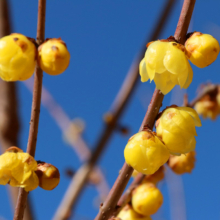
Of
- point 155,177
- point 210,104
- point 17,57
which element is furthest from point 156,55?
point 210,104

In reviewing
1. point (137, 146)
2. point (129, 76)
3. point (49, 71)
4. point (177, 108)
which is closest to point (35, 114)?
point (49, 71)

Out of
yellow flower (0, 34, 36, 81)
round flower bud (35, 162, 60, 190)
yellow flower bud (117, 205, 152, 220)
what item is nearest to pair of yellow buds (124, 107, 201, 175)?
round flower bud (35, 162, 60, 190)

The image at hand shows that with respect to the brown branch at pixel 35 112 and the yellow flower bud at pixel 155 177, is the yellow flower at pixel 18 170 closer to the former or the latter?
the brown branch at pixel 35 112

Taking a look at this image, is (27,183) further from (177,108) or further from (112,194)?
(177,108)

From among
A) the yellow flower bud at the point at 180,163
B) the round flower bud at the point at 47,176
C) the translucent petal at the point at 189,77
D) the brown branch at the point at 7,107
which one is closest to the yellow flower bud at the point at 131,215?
the yellow flower bud at the point at 180,163

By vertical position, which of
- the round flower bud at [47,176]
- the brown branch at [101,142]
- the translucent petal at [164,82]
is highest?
the brown branch at [101,142]

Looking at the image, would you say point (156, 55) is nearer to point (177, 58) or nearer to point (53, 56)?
point (177, 58)

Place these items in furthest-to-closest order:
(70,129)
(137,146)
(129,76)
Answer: (70,129), (129,76), (137,146)
